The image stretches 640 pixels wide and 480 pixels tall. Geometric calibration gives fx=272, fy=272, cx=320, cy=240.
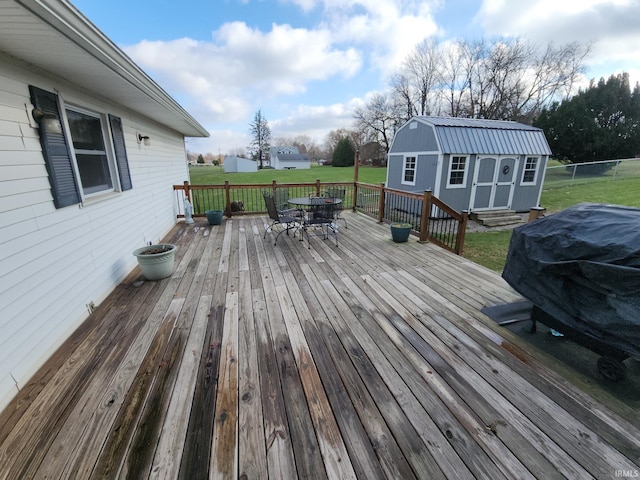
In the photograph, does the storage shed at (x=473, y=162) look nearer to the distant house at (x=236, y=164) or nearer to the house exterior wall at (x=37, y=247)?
the house exterior wall at (x=37, y=247)

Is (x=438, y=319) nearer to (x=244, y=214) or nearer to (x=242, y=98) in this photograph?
(x=244, y=214)

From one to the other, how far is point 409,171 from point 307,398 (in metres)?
9.01

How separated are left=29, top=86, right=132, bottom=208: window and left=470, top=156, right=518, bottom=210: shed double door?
9.00m

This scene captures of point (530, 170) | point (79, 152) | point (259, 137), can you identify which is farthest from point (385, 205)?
point (259, 137)

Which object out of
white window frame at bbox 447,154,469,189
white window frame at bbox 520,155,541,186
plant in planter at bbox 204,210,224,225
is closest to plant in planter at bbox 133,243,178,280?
plant in planter at bbox 204,210,224,225

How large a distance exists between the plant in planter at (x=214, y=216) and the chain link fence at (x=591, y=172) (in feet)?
49.0

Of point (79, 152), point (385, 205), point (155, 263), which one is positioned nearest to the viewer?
point (79, 152)

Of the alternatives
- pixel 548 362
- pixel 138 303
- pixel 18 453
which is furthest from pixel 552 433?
pixel 138 303

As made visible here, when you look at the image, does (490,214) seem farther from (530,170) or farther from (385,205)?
(385,205)

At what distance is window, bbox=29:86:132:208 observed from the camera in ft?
7.57

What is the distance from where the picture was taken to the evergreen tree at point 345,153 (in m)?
34.5

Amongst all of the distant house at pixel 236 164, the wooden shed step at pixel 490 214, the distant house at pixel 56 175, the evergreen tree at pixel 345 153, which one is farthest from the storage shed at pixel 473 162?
the distant house at pixel 236 164

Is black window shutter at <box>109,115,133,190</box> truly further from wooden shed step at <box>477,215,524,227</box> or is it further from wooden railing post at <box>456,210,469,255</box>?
wooden shed step at <box>477,215,524,227</box>

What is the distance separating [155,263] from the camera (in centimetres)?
332
